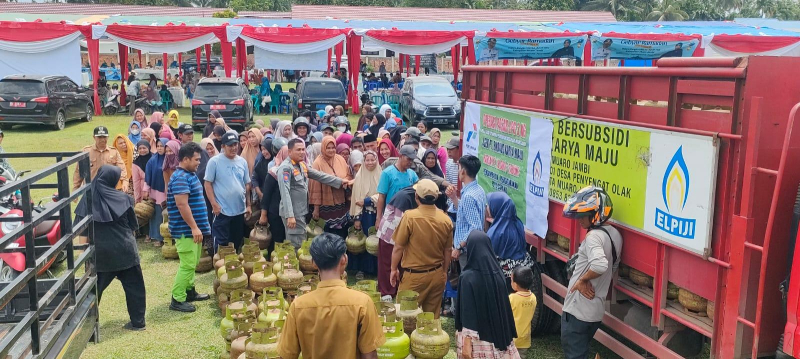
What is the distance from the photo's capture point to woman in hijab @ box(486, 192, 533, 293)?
5.75 meters

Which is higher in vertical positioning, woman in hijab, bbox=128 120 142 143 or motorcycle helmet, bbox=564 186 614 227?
motorcycle helmet, bbox=564 186 614 227

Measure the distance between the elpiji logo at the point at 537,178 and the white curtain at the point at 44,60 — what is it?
19797 millimetres

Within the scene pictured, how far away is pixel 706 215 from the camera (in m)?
4.05

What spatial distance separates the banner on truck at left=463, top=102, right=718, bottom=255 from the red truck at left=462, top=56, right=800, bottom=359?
0.06 metres

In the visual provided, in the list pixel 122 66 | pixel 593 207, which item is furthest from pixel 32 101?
pixel 593 207

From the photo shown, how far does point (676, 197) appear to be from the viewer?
431 cm

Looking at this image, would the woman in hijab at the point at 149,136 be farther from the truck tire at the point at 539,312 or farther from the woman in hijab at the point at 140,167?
the truck tire at the point at 539,312

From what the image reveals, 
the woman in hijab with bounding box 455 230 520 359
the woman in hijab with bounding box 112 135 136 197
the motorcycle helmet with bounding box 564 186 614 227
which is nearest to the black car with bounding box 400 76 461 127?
the woman in hijab with bounding box 112 135 136 197

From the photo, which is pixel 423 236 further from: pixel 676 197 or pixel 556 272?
pixel 676 197

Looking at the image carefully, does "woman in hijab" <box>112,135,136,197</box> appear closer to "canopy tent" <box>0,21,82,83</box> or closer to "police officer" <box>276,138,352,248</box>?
"police officer" <box>276,138,352,248</box>

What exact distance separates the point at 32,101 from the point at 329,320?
62.6 ft

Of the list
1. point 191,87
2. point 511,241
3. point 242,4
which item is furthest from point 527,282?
point 242,4

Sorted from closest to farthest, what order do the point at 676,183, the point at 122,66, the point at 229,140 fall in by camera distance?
the point at 676,183, the point at 229,140, the point at 122,66

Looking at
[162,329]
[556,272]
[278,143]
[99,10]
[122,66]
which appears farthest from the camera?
[99,10]
